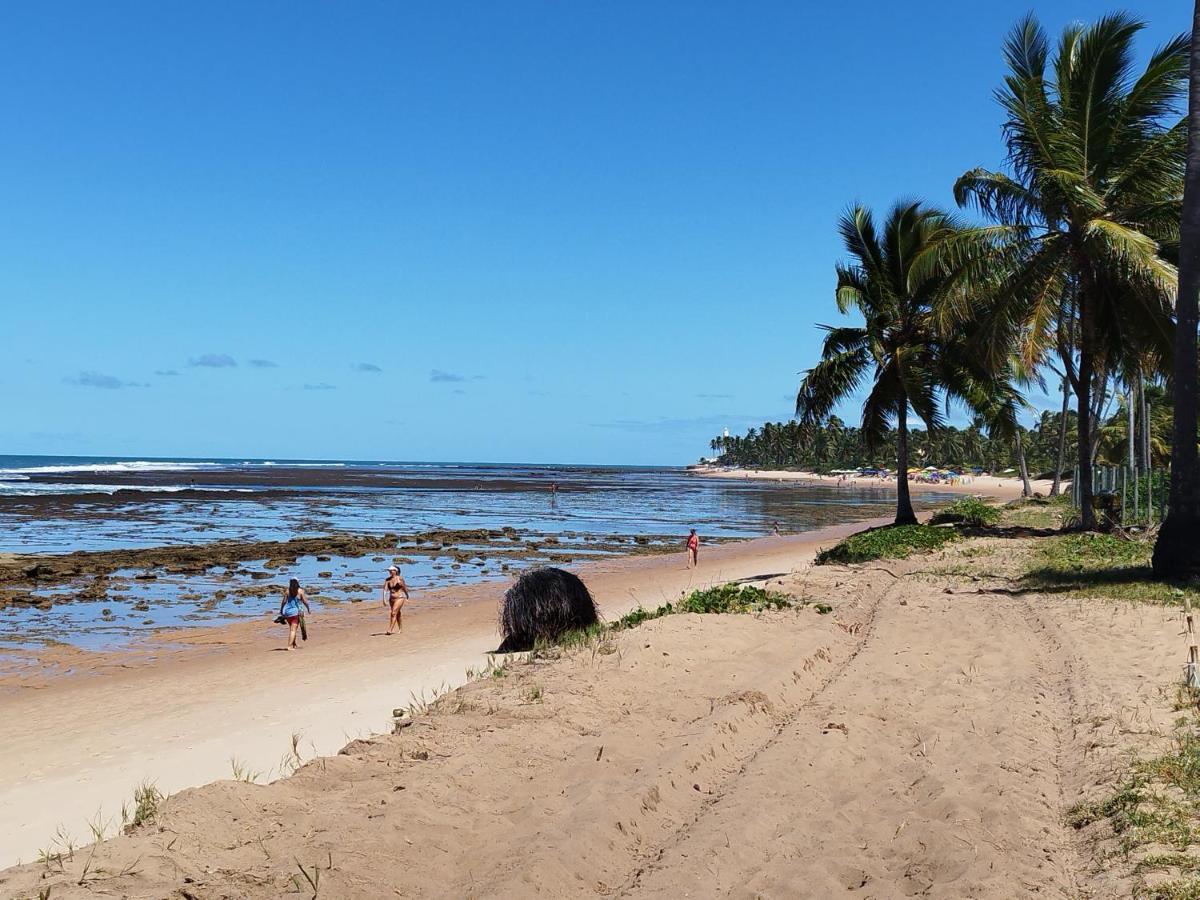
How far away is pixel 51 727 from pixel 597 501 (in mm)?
55247

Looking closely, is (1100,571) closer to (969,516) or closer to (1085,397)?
(1085,397)

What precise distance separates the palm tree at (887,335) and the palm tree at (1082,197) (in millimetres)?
4077

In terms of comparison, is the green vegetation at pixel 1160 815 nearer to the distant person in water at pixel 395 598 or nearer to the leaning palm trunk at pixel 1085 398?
the distant person in water at pixel 395 598

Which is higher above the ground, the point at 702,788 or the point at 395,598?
the point at 702,788

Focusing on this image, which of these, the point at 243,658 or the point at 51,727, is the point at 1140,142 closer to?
the point at 243,658

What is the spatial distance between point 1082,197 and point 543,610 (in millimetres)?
13137

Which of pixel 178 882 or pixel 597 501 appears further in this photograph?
pixel 597 501

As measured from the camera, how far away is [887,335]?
24.3m

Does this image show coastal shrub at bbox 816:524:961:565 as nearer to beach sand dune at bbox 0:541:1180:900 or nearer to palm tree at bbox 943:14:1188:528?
palm tree at bbox 943:14:1188:528

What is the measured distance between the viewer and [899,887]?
4555mm

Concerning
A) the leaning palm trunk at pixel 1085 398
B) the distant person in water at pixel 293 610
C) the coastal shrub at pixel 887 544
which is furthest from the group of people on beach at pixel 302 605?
the leaning palm trunk at pixel 1085 398

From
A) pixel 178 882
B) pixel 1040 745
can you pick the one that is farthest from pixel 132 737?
pixel 1040 745

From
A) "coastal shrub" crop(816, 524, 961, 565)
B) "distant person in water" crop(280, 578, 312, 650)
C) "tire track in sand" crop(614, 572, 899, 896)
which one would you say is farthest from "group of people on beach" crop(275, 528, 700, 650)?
"coastal shrub" crop(816, 524, 961, 565)

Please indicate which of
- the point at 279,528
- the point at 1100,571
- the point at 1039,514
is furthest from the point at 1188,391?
the point at 279,528
